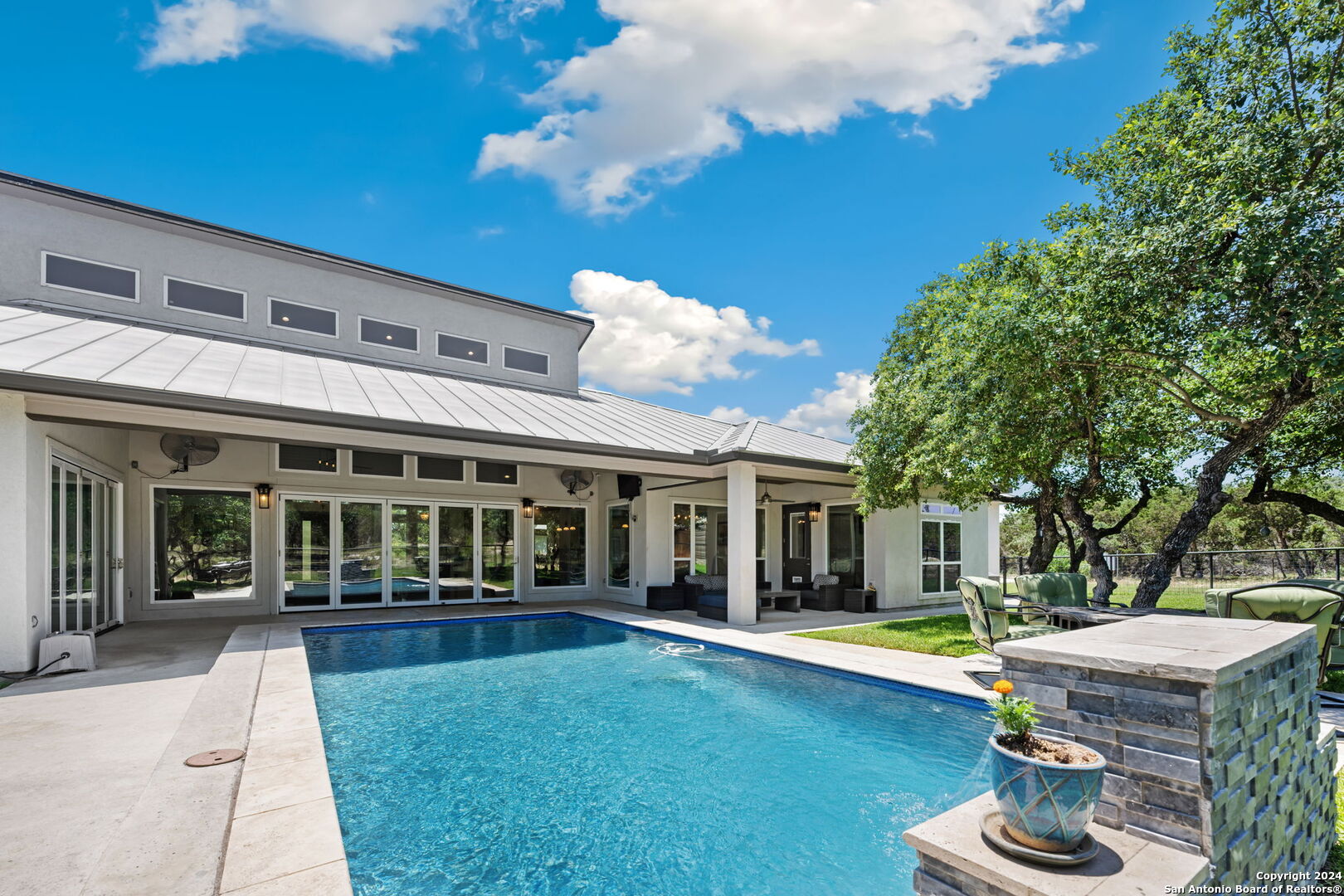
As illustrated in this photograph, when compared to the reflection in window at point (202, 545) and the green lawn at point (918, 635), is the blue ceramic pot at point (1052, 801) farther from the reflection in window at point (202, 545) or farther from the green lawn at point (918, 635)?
the reflection in window at point (202, 545)

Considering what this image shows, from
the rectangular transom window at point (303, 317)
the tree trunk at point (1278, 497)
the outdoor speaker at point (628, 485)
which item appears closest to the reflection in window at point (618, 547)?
the outdoor speaker at point (628, 485)

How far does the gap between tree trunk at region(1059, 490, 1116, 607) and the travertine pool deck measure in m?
3.63

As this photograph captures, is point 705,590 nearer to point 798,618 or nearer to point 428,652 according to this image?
point 798,618

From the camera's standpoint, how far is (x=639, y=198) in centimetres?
1524

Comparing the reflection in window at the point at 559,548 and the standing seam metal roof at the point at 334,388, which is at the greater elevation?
the standing seam metal roof at the point at 334,388

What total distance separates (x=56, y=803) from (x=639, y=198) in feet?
47.5

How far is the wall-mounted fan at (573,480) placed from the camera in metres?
14.4

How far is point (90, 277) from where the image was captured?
1066cm

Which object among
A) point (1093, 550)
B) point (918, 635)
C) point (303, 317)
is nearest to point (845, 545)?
point (918, 635)

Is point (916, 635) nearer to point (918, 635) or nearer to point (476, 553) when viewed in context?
point (918, 635)

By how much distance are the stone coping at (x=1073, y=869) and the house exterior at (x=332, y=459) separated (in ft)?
25.0

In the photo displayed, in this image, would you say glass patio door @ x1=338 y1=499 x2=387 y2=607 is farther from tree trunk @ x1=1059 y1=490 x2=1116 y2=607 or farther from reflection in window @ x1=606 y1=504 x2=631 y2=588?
tree trunk @ x1=1059 y1=490 x2=1116 y2=607

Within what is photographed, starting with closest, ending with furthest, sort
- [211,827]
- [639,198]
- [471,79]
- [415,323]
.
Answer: [211,827], [471,79], [415,323], [639,198]

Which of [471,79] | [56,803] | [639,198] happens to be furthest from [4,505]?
[639,198]
